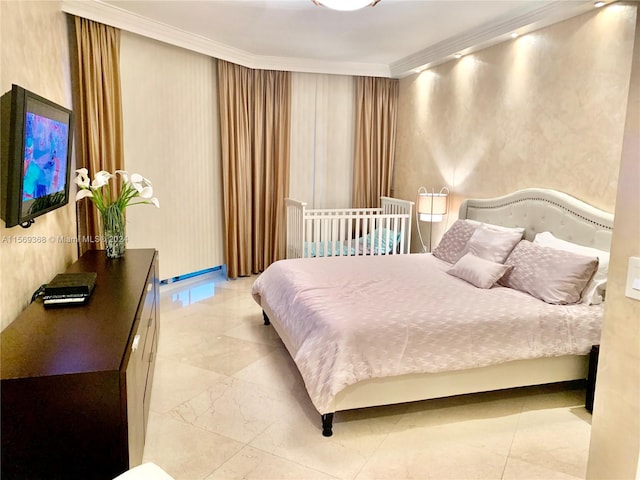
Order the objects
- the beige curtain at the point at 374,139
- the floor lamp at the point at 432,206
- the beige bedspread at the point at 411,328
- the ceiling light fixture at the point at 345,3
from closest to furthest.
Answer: the beige bedspread at the point at 411,328, the ceiling light fixture at the point at 345,3, the floor lamp at the point at 432,206, the beige curtain at the point at 374,139

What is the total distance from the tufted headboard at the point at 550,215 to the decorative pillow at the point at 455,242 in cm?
26

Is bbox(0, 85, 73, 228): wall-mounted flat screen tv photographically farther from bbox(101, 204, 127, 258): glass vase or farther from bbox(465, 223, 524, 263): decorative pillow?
bbox(465, 223, 524, 263): decorative pillow

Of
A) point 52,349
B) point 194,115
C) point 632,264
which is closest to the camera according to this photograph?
point 632,264

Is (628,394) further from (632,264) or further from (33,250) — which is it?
(33,250)

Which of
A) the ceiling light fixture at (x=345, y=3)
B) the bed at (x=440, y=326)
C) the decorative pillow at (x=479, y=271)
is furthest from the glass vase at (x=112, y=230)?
the decorative pillow at (x=479, y=271)

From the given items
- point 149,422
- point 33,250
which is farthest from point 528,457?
point 33,250

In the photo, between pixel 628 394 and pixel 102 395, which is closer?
pixel 628 394

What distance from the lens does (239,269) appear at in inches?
208

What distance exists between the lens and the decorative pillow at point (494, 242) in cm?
322

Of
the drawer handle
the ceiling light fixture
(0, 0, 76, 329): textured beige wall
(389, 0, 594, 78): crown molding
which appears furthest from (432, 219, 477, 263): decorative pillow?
(0, 0, 76, 329): textured beige wall

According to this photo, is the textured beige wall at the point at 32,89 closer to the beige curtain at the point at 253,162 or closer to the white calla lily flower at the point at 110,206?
the white calla lily flower at the point at 110,206

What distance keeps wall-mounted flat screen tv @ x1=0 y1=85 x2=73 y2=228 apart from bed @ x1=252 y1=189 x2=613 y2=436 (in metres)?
1.45

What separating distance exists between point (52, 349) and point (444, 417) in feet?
6.36

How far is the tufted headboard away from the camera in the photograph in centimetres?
289
